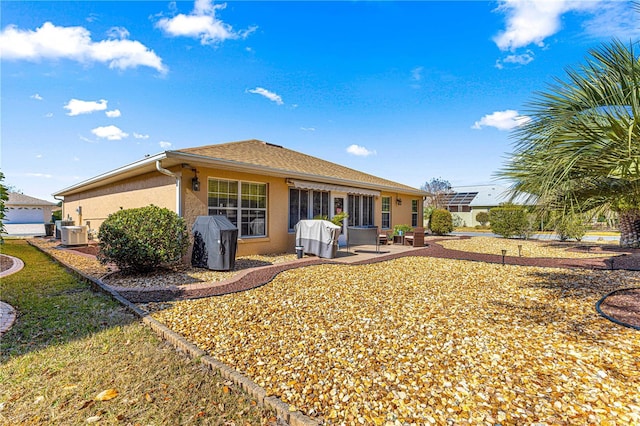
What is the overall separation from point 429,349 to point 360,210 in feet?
37.1

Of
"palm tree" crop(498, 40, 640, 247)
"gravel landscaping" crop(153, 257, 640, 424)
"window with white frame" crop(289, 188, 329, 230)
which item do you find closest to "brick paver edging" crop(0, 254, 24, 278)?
"gravel landscaping" crop(153, 257, 640, 424)

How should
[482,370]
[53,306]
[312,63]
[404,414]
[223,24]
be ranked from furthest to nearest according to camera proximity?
[312,63] → [223,24] → [53,306] → [482,370] → [404,414]

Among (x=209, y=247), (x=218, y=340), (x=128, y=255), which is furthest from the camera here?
(x=209, y=247)

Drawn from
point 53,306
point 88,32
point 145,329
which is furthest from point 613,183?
point 88,32

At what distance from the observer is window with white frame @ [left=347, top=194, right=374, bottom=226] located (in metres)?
14.0

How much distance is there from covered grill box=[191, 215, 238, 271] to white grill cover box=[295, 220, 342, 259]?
2828 millimetres

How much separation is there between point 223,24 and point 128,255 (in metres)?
7.80

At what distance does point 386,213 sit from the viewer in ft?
53.9

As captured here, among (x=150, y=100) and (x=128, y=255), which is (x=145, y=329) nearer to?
(x=128, y=255)

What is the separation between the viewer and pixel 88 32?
8.43 meters

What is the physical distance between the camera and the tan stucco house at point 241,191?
859 centimetres

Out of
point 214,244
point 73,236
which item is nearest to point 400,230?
point 214,244

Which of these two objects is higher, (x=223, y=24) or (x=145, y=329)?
(x=223, y=24)

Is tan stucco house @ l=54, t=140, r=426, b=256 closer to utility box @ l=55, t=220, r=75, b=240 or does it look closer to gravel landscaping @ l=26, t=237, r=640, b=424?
utility box @ l=55, t=220, r=75, b=240
